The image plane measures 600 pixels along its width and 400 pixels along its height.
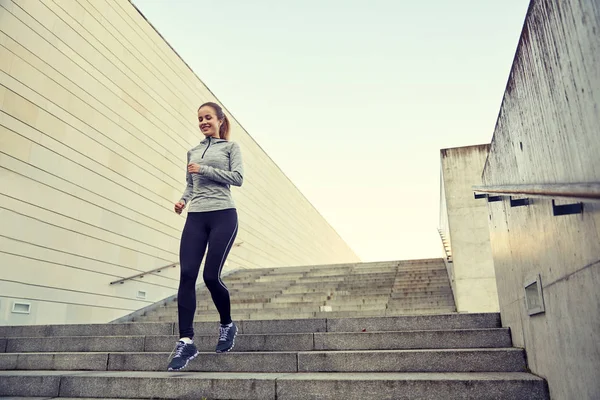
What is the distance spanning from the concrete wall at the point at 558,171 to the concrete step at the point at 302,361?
27cm

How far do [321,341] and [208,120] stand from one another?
1.85m

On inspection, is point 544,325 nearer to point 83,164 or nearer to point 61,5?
point 83,164

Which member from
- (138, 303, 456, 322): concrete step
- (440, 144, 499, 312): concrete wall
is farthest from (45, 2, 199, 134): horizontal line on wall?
(440, 144, 499, 312): concrete wall

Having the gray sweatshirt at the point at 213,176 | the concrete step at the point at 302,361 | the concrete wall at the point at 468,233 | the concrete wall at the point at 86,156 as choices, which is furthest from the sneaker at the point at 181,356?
the concrete wall at the point at 468,233

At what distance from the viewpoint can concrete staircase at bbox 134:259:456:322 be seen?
5.98m

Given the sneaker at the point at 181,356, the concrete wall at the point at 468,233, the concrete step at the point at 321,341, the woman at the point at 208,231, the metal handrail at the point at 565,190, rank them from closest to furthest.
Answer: the metal handrail at the point at 565,190 → the sneaker at the point at 181,356 → the woman at the point at 208,231 → the concrete step at the point at 321,341 → the concrete wall at the point at 468,233

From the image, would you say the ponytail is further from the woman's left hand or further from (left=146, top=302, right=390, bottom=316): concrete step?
(left=146, top=302, right=390, bottom=316): concrete step

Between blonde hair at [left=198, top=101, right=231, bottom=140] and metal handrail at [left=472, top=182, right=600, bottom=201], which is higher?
blonde hair at [left=198, top=101, right=231, bottom=140]

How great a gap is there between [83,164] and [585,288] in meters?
6.34

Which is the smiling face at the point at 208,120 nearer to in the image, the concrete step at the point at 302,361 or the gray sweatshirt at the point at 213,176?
the gray sweatshirt at the point at 213,176

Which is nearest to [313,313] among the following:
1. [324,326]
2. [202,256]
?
[324,326]

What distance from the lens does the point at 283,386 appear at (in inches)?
106

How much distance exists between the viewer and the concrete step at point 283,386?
2447mm

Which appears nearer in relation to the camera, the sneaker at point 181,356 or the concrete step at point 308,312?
the sneaker at point 181,356
